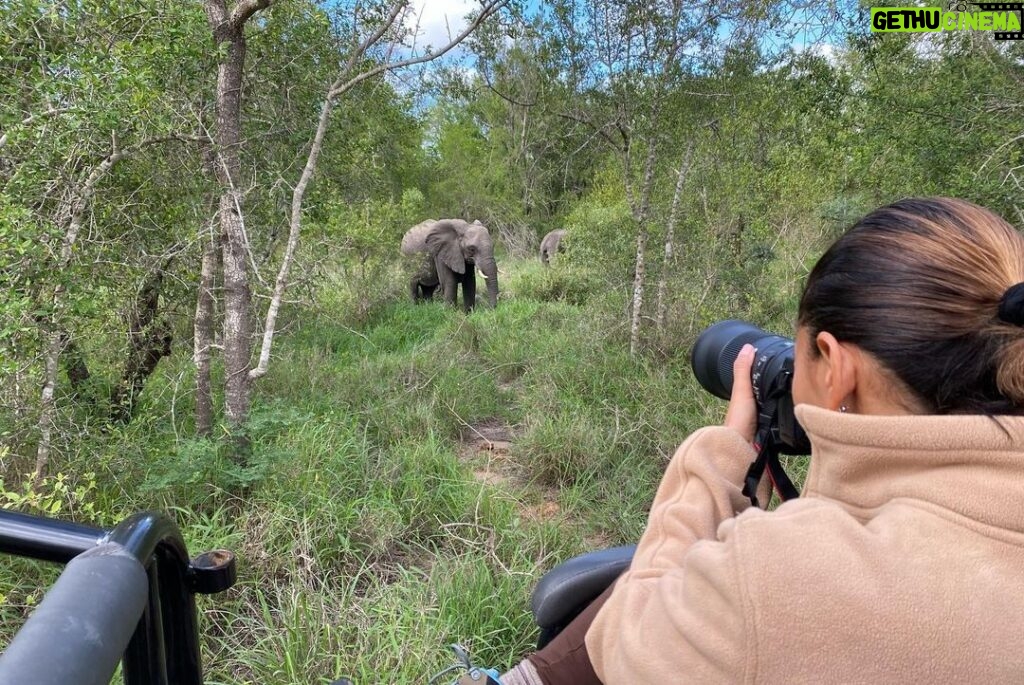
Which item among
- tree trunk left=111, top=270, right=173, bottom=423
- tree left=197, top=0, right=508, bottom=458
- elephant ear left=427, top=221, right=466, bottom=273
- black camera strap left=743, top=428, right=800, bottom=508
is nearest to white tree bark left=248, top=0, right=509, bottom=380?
tree left=197, top=0, right=508, bottom=458

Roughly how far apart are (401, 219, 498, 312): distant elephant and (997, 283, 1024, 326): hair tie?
27.6 ft

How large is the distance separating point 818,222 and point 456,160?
30.9ft

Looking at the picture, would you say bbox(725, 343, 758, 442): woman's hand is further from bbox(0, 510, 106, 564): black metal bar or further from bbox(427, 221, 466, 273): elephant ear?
bbox(427, 221, 466, 273): elephant ear

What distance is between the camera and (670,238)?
4973 mm

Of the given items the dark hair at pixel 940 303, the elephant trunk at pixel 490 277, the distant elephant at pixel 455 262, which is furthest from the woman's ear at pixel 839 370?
the distant elephant at pixel 455 262

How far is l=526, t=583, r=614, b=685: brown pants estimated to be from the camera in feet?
3.99

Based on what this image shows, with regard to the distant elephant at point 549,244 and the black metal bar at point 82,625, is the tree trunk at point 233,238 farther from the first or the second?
the distant elephant at point 549,244

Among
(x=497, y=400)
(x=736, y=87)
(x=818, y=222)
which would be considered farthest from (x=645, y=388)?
(x=818, y=222)

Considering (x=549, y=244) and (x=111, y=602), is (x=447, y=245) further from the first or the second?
(x=111, y=602)

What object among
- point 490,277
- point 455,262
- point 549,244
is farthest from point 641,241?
point 549,244

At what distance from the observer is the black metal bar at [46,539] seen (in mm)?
557

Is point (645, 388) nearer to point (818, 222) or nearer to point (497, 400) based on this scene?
point (497, 400)

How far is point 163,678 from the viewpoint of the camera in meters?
0.62

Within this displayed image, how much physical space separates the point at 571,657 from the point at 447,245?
877cm
